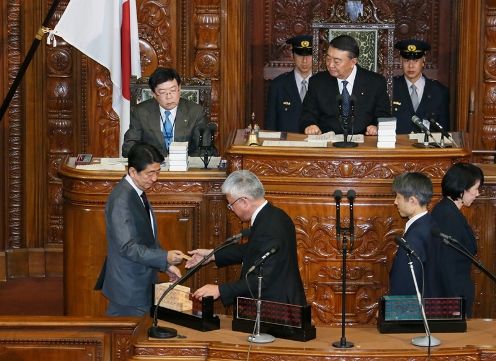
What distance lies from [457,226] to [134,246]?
1.83 metres

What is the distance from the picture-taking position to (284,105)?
10414 millimetres

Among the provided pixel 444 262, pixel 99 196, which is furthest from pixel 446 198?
pixel 99 196

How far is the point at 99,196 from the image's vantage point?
857 cm

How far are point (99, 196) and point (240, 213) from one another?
198cm

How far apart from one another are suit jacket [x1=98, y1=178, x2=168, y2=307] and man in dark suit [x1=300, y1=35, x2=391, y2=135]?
1.84 m

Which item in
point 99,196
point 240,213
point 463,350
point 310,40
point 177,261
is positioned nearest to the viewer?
point 463,350

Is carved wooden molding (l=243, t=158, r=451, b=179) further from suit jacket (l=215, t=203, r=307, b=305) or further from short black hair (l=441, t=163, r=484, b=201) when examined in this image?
suit jacket (l=215, t=203, r=307, b=305)

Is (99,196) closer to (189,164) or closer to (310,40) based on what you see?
(189,164)

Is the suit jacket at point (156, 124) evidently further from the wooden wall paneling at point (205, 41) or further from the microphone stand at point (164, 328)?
the microphone stand at point (164, 328)

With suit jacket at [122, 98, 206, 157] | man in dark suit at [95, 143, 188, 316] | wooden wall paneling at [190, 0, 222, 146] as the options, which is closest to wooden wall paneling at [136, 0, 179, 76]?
wooden wall paneling at [190, 0, 222, 146]

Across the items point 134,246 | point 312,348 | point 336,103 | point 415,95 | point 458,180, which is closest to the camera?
point 312,348

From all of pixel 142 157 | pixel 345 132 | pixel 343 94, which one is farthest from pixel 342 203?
pixel 142 157

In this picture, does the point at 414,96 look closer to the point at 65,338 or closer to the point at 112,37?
the point at 112,37

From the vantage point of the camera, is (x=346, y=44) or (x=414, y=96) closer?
(x=346, y=44)
